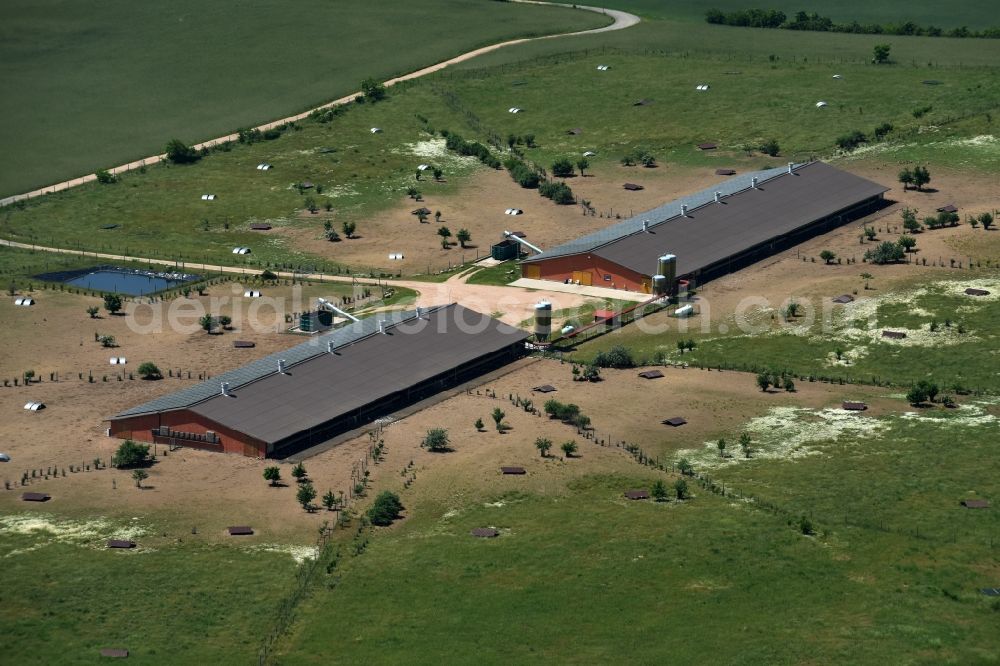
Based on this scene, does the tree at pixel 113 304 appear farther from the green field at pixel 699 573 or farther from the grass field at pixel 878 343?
the green field at pixel 699 573

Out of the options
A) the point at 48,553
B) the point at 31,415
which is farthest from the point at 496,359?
the point at 48,553

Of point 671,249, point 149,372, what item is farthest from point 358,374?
point 671,249

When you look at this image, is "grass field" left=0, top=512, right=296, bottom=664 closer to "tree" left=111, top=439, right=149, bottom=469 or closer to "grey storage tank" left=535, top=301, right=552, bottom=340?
"tree" left=111, top=439, right=149, bottom=469

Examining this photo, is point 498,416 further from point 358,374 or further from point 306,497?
point 306,497

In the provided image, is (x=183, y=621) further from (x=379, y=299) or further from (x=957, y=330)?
(x=957, y=330)

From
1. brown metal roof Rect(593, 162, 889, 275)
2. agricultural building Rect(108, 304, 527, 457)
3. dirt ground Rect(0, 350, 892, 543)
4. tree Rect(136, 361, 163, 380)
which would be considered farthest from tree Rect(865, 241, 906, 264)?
tree Rect(136, 361, 163, 380)

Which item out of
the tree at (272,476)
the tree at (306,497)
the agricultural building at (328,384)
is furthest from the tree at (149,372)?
the tree at (306,497)
